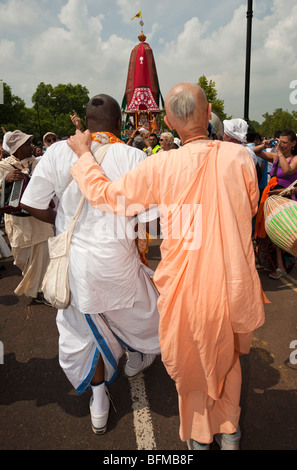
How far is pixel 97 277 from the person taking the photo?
6.17 feet

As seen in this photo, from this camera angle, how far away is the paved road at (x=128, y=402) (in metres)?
2.02

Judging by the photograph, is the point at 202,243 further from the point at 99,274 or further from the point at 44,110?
→ the point at 44,110

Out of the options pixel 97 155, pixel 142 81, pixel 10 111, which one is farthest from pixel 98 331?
pixel 10 111

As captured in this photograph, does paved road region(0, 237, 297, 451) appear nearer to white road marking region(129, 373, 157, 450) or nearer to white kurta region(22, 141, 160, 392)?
white road marking region(129, 373, 157, 450)

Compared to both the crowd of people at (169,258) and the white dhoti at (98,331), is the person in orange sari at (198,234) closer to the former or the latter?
the crowd of people at (169,258)

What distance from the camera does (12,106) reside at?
41.6 meters

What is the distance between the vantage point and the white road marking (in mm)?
1998

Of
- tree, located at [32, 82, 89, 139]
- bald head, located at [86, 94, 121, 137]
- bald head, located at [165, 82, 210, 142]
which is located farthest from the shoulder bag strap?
tree, located at [32, 82, 89, 139]

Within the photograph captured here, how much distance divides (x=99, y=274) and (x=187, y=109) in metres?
1.05

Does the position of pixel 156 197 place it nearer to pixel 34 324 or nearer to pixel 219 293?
pixel 219 293

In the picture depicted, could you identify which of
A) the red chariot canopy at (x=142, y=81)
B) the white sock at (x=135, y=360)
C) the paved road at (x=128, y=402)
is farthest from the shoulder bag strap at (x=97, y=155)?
the red chariot canopy at (x=142, y=81)

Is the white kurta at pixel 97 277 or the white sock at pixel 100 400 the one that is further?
the white sock at pixel 100 400

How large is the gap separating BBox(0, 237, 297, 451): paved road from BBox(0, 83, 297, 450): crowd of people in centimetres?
19
